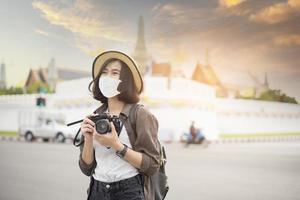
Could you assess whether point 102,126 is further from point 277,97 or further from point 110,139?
point 277,97

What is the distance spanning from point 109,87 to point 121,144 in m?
0.19

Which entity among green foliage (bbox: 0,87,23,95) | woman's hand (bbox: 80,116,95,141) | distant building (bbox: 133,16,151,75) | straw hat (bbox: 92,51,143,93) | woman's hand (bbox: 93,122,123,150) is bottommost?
woman's hand (bbox: 93,122,123,150)

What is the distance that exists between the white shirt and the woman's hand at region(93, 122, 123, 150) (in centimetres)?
6

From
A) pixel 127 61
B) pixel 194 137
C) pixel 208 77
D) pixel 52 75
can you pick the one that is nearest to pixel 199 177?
pixel 127 61

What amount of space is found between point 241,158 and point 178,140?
3973mm

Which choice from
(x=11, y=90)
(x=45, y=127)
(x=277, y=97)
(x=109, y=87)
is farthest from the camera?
Answer: (x=11, y=90)

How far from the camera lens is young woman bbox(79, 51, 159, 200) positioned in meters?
1.40

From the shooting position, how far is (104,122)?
1.34 m

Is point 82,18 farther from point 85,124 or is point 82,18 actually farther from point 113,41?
point 85,124

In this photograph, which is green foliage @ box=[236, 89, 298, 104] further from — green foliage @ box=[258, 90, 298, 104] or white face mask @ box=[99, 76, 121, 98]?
white face mask @ box=[99, 76, 121, 98]

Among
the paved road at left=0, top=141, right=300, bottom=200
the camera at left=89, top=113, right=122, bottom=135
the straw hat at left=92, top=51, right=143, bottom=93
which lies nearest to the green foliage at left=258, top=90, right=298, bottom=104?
the paved road at left=0, top=141, right=300, bottom=200

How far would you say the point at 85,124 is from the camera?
1396 millimetres

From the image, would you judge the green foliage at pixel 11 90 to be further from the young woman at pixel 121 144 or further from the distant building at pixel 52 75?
the young woman at pixel 121 144

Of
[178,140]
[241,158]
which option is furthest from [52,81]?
[241,158]
